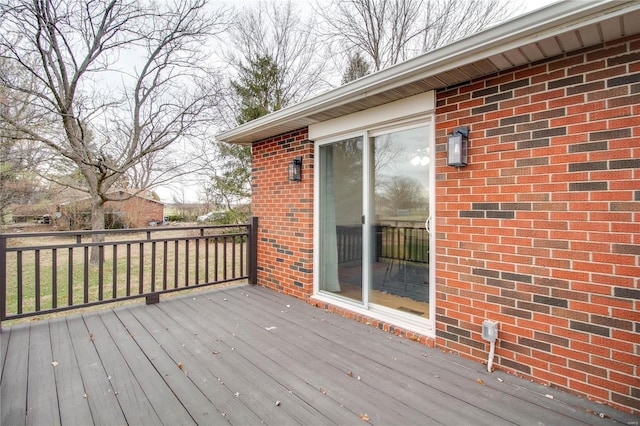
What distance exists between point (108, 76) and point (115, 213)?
7.77m

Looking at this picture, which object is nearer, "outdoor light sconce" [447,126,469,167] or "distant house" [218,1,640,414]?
"distant house" [218,1,640,414]

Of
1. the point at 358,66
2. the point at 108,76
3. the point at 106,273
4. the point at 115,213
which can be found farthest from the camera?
the point at 115,213

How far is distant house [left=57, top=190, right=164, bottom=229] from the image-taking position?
12000mm

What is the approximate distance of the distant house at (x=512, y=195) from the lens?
1.77m

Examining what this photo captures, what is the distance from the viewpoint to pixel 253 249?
4.67 metres

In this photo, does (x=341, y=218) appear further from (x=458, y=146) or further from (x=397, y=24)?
(x=397, y=24)

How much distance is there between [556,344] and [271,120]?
10.9ft

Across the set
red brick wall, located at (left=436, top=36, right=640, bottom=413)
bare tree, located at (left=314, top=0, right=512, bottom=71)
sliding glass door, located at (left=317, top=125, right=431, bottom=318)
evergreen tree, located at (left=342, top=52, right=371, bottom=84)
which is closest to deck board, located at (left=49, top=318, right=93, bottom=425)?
sliding glass door, located at (left=317, top=125, right=431, bottom=318)

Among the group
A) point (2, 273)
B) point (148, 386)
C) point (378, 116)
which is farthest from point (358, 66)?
point (148, 386)

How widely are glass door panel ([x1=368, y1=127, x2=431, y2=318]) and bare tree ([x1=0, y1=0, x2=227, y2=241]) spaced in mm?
7185

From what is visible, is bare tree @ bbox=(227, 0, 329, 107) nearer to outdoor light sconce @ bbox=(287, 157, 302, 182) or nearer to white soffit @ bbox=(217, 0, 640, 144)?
outdoor light sconce @ bbox=(287, 157, 302, 182)

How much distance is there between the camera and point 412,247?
116 inches

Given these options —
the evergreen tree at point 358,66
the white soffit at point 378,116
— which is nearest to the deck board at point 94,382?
the white soffit at point 378,116

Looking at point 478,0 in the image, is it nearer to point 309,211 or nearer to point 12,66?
point 309,211
